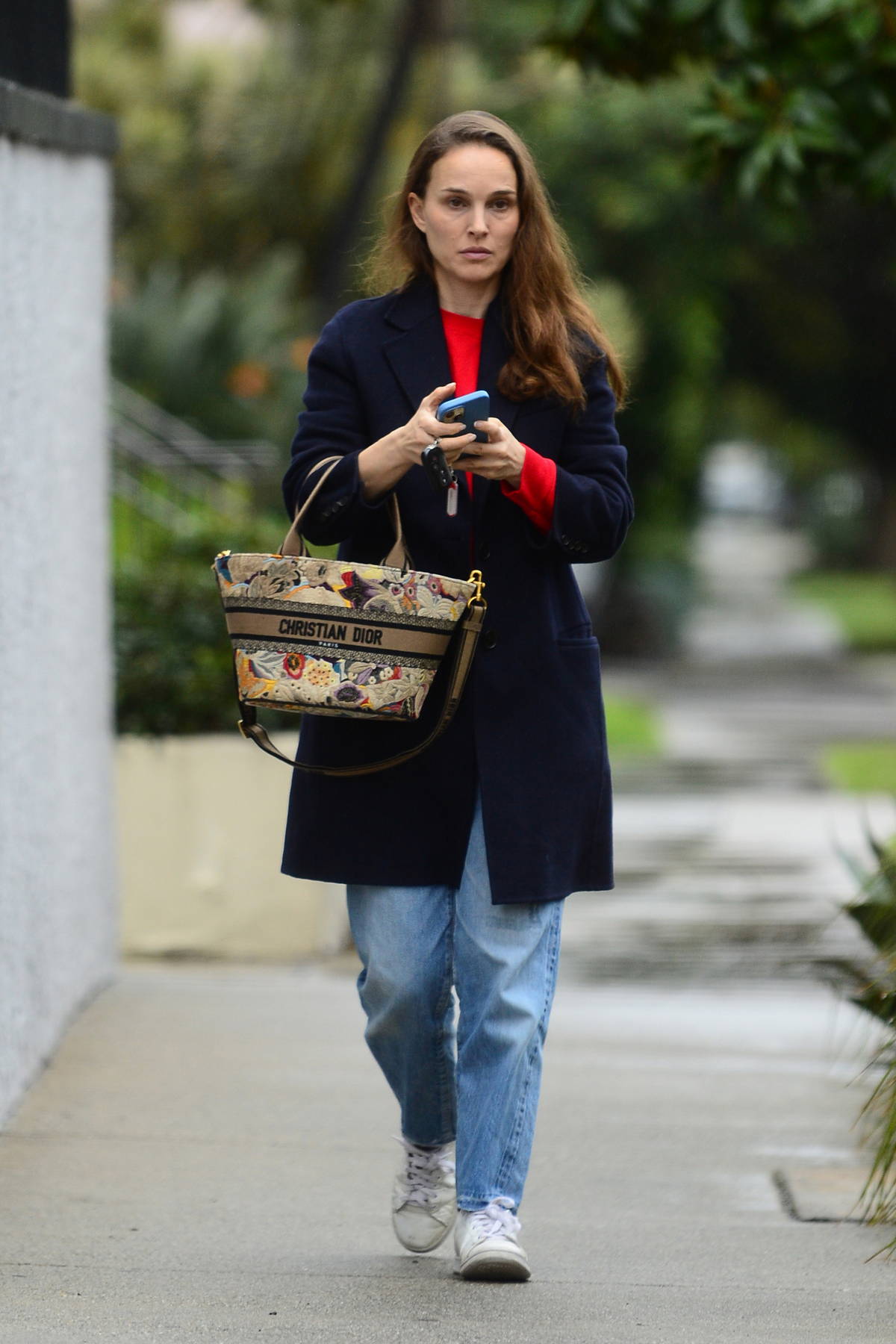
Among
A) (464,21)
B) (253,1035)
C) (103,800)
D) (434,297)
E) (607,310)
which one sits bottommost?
(253,1035)

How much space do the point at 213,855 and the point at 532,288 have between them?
387 cm

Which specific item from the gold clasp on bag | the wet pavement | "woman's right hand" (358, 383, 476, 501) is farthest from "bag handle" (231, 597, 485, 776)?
the wet pavement

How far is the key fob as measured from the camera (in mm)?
3338

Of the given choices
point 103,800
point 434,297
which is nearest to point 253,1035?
point 103,800

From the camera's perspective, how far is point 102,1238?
3973 mm

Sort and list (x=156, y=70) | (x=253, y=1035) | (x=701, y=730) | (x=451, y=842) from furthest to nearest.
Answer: (x=156, y=70), (x=701, y=730), (x=253, y=1035), (x=451, y=842)

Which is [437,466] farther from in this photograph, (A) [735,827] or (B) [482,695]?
(A) [735,827]

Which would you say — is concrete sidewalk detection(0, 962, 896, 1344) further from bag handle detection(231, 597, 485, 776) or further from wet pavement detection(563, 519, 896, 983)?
bag handle detection(231, 597, 485, 776)

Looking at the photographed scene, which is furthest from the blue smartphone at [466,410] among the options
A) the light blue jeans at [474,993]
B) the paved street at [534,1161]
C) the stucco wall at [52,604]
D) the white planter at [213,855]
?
→ the white planter at [213,855]

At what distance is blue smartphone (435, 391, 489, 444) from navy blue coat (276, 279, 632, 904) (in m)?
0.24

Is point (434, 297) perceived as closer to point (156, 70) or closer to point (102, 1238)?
point (102, 1238)

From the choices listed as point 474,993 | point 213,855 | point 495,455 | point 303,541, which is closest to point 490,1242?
point 474,993

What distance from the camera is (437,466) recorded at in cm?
334

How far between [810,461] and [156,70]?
78.4 ft
